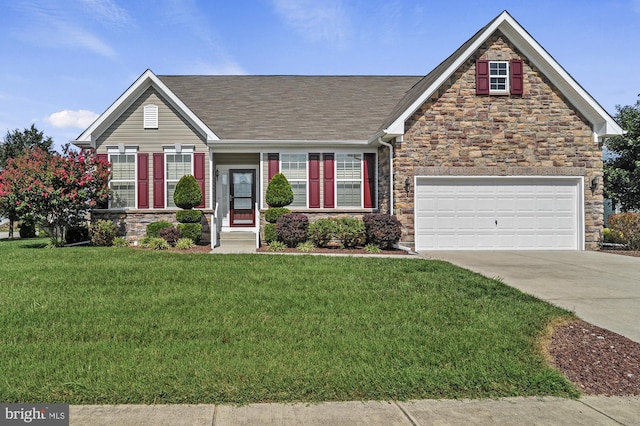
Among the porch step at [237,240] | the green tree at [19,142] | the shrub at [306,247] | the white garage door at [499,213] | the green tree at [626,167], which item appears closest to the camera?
the shrub at [306,247]

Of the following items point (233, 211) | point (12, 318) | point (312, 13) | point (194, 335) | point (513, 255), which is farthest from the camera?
A: point (233, 211)

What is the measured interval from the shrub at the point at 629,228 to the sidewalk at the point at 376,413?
1284 centimetres

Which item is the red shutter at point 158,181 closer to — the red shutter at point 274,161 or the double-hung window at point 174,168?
the double-hung window at point 174,168

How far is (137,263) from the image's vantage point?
9.66 metres

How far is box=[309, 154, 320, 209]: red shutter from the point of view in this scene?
1536 cm

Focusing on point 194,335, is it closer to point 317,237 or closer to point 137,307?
point 137,307

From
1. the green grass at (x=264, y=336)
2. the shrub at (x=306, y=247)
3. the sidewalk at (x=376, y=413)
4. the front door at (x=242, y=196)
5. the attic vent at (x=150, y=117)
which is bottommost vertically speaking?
the sidewalk at (x=376, y=413)

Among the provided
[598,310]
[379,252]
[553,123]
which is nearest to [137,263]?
[379,252]

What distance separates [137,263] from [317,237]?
5.64 metres

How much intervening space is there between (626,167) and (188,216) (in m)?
19.6

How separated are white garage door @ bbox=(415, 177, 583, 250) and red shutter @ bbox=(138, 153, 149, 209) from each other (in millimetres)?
9451

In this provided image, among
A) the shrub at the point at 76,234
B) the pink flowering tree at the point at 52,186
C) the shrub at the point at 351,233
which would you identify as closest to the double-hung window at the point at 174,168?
the pink flowering tree at the point at 52,186

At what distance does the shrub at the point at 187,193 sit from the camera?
46.5 feet

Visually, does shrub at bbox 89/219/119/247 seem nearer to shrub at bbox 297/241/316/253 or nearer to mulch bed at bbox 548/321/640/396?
shrub at bbox 297/241/316/253
